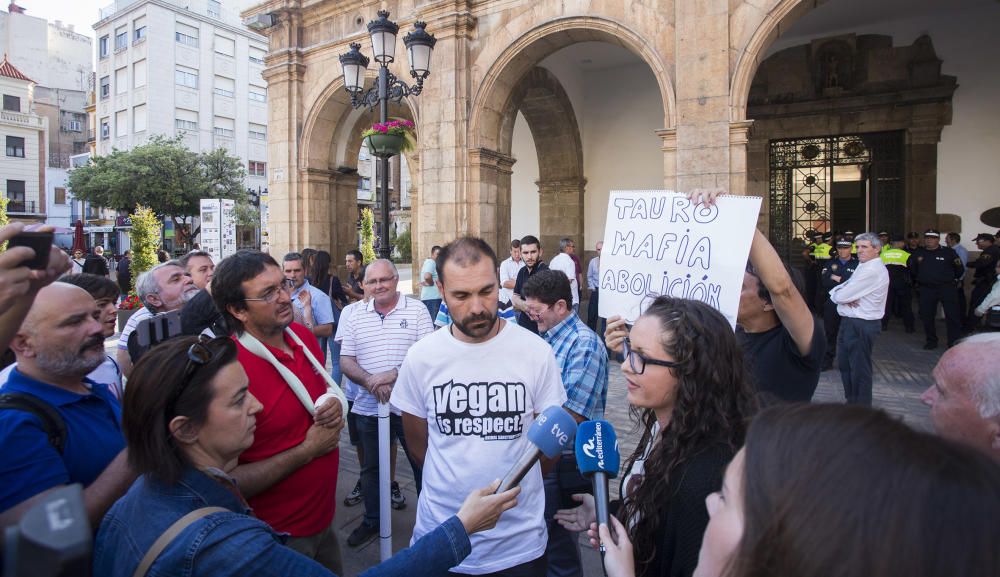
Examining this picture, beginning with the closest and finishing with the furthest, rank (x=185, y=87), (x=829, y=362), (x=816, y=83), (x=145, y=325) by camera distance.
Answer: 1. (x=145, y=325)
2. (x=829, y=362)
3. (x=816, y=83)
4. (x=185, y=87)

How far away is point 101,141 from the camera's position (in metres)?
43.0

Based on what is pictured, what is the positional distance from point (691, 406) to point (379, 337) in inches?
111

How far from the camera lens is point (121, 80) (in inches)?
1640

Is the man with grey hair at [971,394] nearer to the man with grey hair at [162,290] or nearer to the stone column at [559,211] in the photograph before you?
the man with grey hair at [162,290]

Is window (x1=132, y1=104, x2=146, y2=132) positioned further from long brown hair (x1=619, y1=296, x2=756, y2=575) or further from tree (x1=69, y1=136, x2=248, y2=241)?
long brown hair (x1=619, y1=296, x2=756, y2=575)

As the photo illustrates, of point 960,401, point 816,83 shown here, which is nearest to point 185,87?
point 816,83

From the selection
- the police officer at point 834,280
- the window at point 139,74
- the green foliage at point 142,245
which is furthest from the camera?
the window at point 139,74

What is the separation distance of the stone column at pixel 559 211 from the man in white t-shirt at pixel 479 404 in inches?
488

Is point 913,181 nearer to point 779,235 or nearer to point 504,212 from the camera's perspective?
point 779,235

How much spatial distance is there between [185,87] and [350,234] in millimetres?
35574

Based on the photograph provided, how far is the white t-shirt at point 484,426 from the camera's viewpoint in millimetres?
2135

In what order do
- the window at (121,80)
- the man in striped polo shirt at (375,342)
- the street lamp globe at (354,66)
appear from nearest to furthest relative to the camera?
the man in striped polo shirt at (375,342)
the street lamp globe at (354,66)
the window at (121,80)

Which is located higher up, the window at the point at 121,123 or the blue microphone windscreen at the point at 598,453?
the window at the point at 121,123

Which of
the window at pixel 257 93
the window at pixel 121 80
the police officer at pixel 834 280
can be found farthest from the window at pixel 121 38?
the police officer at pixel 834 280
